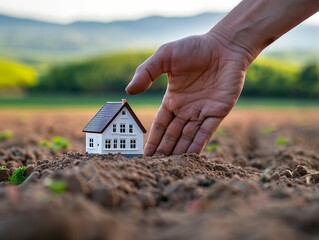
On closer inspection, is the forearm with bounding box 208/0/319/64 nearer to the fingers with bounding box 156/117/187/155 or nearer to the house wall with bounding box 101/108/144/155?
the fingers with bounding box 156/117/187/155

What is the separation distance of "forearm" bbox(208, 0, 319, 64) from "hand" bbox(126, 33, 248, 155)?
0.13m

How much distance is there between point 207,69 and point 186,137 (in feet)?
2.96

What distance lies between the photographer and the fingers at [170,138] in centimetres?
616

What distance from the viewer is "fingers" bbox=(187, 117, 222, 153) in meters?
6.05

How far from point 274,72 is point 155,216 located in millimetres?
33017

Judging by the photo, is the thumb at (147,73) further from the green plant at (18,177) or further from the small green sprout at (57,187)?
the small green sprout at (57,187)

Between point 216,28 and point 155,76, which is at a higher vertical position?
point 216,28

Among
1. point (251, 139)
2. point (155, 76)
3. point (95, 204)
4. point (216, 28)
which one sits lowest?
point (251, 139)

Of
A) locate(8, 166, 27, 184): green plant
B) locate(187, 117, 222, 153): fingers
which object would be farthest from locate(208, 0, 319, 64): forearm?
Result: locate(8, 166, 27, 184): green plant

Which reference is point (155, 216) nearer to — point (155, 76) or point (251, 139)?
point (155, 76)

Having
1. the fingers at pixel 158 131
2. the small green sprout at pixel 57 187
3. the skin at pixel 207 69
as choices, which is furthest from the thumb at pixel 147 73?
the small green sprout at pixel 57 187

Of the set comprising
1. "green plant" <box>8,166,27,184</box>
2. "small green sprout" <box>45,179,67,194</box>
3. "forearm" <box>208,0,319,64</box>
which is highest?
"forearm" <box>208,0,319,64</box>

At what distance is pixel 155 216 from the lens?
10.3 feet

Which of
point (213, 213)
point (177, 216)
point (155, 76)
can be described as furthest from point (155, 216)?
point (155, 76)
